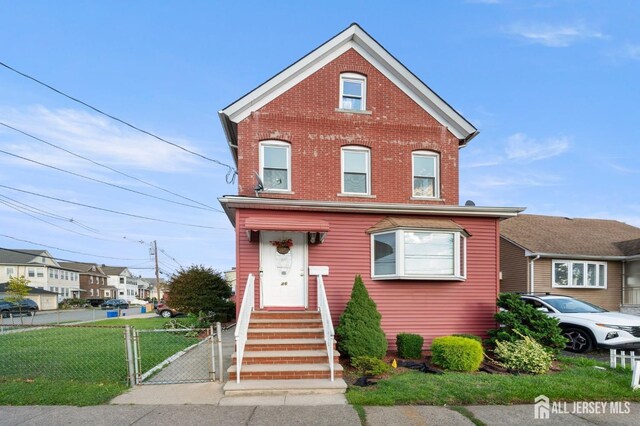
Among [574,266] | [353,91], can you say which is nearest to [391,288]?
[353,91]

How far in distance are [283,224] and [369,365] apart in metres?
3.58

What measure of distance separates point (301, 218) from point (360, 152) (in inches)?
136

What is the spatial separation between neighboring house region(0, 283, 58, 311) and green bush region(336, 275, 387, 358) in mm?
51578

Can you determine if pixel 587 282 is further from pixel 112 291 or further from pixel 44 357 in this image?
pixel 112 291

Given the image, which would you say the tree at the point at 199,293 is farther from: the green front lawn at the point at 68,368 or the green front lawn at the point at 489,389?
the green front lawn at the point at 489,389

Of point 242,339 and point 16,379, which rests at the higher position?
point 242,339

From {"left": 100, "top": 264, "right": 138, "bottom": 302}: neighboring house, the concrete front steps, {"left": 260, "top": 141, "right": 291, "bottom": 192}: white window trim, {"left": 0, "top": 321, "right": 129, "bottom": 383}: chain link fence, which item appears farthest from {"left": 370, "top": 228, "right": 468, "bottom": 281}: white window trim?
{"left": 100, "top": 264, "right": 138, "bottom": 302}: neighboring house

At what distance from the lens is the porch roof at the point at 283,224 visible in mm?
8453

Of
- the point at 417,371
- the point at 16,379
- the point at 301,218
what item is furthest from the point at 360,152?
the point at 16,379

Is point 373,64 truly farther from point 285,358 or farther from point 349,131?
point 285,358

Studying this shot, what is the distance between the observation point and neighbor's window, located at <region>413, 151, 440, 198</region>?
11.7 metres

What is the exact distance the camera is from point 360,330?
7.78 metres

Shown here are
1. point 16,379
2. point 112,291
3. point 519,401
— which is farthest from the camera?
point 112,291

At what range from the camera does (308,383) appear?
21.0 ft
